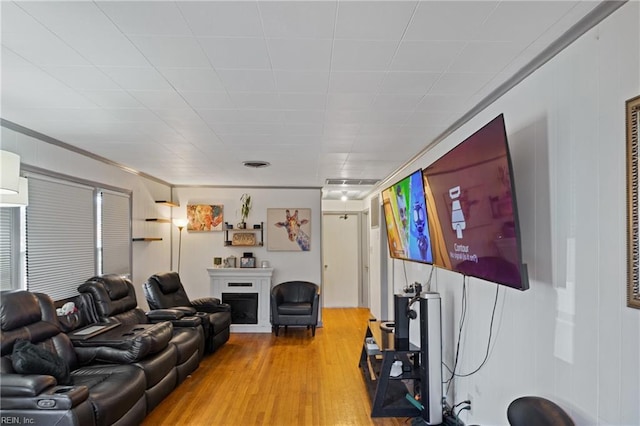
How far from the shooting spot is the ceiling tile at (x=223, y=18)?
1.57m

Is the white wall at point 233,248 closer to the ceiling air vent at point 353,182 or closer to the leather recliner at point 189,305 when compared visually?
the ceiling air vent at point 353,182

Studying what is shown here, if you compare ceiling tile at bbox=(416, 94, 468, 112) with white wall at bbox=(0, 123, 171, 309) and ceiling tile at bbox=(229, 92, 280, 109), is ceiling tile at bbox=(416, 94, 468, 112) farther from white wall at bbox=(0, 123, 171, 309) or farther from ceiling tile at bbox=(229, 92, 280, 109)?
white wall at bbox=(0, 123, 171, 309)

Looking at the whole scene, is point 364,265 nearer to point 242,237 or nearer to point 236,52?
point 242,237

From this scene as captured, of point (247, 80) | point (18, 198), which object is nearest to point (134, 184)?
point (18, 198)

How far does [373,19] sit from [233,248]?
5647 mm

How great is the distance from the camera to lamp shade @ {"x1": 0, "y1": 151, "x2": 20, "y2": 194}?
2582 mm

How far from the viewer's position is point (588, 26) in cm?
165

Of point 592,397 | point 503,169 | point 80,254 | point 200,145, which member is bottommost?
point 592,397

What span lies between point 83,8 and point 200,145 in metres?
2.33

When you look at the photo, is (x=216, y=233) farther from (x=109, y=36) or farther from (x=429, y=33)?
(x=429, y=33)

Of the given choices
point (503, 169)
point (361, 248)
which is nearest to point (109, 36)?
point (503, 169)

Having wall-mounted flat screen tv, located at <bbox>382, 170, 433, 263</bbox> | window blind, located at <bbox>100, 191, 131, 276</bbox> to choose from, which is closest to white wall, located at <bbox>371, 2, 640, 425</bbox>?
wall-mounted flat screen tv, located at <bbox>382, 170, 433, 263</bbox>

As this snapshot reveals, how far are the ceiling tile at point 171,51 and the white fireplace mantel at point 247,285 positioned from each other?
15.3 feet

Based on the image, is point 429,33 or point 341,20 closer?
point 341,20
